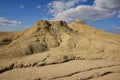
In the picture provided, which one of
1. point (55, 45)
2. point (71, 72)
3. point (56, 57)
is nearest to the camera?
point (71, 72)

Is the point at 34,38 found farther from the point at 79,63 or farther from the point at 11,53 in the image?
the point at 79,63

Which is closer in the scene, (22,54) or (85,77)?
(85,77)

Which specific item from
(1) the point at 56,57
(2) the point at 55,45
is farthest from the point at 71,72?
(2) the point at 55,45

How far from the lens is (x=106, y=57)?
43.9ft

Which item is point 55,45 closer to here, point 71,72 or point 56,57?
point 56,57

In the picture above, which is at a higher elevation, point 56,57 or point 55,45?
point 55,45

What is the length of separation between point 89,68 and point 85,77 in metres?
1.51

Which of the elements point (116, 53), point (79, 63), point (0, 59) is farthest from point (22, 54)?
point (116, 53)

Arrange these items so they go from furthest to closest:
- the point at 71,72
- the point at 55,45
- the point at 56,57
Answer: the point at 55,45 < the point at 56,57 < the point at 71,72

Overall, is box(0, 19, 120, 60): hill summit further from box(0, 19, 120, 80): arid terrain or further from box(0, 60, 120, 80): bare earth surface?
box(0, 60, 120, 80): bare earth surface

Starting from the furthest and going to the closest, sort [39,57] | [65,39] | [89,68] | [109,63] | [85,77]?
[65,39] < [39,57] < [109,63] < [89,68] < [85,77]

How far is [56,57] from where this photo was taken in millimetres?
13102

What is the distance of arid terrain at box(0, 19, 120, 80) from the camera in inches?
410

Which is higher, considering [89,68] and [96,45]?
[96,45]
